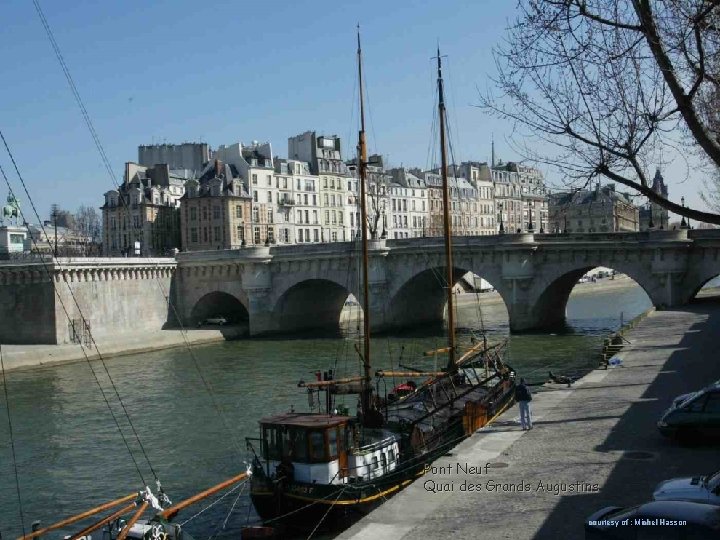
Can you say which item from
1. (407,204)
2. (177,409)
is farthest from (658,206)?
(407,204)

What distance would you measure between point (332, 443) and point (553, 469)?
586 centimetres

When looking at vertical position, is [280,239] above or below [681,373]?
above

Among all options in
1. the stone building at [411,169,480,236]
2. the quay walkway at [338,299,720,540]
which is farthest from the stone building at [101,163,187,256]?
the quay walkway at [338,299,720,540]

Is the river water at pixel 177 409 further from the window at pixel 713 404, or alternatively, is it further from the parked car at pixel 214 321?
the window at pixel 713 404

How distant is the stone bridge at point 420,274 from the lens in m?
56.1

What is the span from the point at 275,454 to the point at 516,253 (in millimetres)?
42889

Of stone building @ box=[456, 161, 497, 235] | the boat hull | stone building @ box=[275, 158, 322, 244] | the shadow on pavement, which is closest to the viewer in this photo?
the shadow on pavement

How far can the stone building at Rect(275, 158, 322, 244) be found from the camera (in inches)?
3942

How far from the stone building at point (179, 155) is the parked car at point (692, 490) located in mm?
101098

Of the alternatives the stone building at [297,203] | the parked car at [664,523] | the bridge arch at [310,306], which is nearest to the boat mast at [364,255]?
the parked car at [664,523]

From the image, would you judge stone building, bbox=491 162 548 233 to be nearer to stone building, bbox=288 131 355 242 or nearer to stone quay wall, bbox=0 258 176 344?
stone building, bbox=288 131 355 242

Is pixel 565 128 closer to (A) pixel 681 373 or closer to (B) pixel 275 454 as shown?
(B) pixel 275 454

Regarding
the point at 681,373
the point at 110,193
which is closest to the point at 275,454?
the point at 681,373

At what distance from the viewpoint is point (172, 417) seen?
118ft
